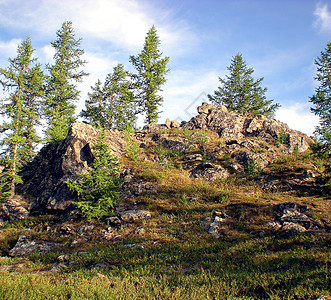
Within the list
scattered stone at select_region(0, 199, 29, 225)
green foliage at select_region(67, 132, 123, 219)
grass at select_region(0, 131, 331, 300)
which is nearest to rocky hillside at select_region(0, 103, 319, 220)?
scattered stone at select_region(0, 199, 29, 225)

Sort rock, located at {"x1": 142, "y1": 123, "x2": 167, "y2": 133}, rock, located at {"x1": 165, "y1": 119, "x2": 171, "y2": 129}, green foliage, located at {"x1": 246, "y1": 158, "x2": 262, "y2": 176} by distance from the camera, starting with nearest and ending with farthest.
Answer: green foliage, located at {"x1": 246, "y1": 158, "x2": 262, "y2": 176}
rock, located at {"x1": 142, "y1": 123, "x2": 167, "y2": 133}
rock, located at {"x1": 165, "y1": 119, "x2": 171, "y2": 129}

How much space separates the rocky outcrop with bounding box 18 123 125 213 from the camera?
17.1 m

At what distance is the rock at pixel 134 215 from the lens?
13.9 meters

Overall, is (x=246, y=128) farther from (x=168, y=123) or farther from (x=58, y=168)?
(x=58, y=168)

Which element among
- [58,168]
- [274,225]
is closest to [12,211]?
[58,168]

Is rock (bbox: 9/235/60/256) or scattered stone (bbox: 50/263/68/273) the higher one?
scattered stone (bbox: 50/263/68/273)

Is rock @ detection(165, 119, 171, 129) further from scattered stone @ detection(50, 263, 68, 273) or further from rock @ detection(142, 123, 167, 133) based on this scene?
scattered stone @ detection(50, 263, 68, 273)

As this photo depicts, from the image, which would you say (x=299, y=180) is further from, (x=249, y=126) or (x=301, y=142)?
(x=249, y=126)

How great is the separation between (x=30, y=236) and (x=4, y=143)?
36.2ft

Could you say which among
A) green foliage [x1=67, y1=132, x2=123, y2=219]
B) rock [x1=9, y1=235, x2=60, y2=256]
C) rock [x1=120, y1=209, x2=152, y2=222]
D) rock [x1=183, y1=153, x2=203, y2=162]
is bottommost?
rock [x1=9, y1=235, x2=60, y2=256]

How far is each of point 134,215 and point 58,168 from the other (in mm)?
9356

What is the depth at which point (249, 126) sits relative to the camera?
29.1 meters

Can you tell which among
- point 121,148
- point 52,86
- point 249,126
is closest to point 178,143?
point 121,148

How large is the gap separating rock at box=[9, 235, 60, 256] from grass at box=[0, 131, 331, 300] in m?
0.61
